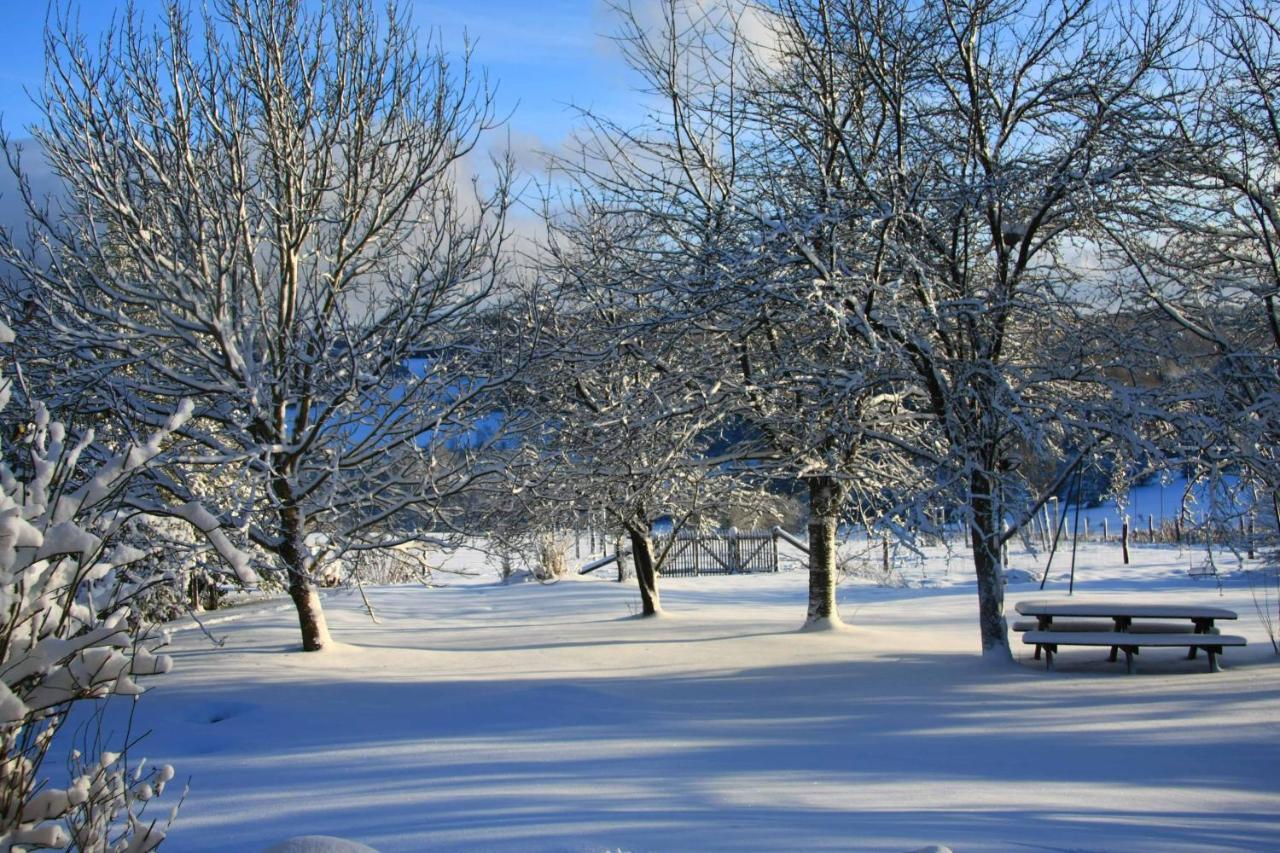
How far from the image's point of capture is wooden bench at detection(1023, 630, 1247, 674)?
9359 mm

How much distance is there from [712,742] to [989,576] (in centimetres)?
390

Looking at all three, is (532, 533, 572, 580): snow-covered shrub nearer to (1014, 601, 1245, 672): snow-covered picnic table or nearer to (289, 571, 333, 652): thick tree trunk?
(289, 571, 333, 652): thick tree trunk

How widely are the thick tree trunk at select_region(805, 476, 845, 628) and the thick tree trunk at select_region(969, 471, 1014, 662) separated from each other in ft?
8.37

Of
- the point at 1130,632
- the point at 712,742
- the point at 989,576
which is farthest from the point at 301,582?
the point at 1130,632

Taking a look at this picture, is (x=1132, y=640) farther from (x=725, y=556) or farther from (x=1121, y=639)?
(x=725, y=556)

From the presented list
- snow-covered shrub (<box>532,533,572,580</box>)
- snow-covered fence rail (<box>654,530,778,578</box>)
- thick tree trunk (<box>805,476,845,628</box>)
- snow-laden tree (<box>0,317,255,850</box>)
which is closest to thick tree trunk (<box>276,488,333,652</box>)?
thick tree trunk (<box>805,476,845,628</box>)

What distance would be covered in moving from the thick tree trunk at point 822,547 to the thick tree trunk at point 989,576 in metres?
2.55

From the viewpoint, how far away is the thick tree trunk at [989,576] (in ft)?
32.4

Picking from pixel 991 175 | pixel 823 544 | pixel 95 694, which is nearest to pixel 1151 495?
pixel 823 544

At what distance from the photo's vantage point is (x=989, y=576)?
33.1 feet

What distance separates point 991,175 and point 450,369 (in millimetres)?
6611

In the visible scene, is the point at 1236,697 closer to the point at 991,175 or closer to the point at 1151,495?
the point at 991,175

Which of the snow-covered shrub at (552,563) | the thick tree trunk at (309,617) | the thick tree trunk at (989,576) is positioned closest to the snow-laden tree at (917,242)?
the thick tree trunk at (989,576)

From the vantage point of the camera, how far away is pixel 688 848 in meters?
4.77
